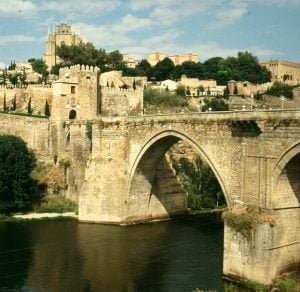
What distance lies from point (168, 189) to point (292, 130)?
12519 millimetres

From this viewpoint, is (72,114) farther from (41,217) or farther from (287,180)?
(287,180)

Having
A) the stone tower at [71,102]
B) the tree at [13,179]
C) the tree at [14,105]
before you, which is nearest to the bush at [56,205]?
the tree at [13,179]

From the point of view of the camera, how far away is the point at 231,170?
60.7 ft

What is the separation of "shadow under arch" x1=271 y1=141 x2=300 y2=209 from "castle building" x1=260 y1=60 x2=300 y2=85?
160 feet

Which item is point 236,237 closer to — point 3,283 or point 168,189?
point 3,283

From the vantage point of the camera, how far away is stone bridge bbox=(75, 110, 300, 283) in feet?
53.1

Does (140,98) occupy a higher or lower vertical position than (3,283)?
higher

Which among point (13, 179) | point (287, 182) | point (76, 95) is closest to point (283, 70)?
point (76, 95)

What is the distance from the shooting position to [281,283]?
1577 centimetres

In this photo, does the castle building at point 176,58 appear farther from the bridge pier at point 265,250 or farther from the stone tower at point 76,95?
the bridge pier at point 265,250

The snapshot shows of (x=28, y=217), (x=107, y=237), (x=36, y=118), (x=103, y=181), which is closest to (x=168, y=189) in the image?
(x=103, y=181)

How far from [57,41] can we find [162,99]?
826 inches

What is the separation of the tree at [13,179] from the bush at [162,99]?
16345mm

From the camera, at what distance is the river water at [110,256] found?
57.4 ft
